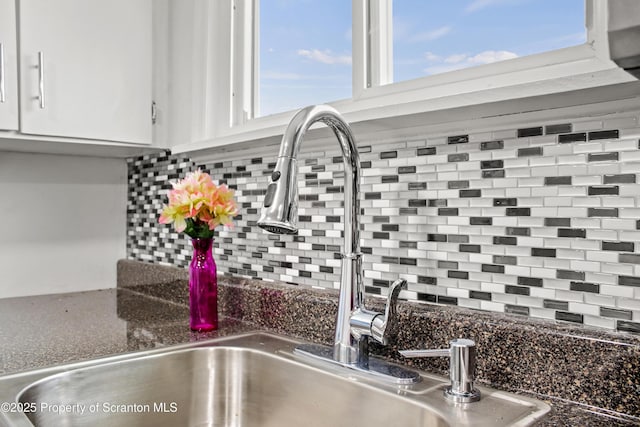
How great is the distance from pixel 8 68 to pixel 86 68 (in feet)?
0.69

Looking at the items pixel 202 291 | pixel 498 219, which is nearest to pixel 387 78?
pixel 498 219

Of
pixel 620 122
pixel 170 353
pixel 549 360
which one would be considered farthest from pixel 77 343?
pixel 620 122

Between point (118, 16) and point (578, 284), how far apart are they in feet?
5.00

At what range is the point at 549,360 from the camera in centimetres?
79

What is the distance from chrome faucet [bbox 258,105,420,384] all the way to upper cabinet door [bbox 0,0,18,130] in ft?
3.24

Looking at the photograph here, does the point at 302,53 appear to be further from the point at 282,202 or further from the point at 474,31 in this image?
the point at 282,202

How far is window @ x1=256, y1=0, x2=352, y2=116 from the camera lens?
4.30ft

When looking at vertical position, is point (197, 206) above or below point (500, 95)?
below

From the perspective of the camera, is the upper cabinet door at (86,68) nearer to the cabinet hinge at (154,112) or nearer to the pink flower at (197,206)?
the cabinet hinge at (154,112)

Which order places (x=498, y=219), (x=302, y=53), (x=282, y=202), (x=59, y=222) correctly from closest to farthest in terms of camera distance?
1. (x=282, y=202)
2. (x=498, y=219)
3. (x=302, y=53)
4. (x=59, y=222)

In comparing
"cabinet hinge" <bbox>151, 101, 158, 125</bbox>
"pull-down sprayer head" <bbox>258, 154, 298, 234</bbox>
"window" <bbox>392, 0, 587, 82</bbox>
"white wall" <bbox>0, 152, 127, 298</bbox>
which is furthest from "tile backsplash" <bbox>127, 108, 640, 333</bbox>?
"white wall" <bbox>0, 152, 127, 298</bbox>

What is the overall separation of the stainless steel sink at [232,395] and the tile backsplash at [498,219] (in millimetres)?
183

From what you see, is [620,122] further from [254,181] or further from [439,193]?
[254,181]

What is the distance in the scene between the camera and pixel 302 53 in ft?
4.69
